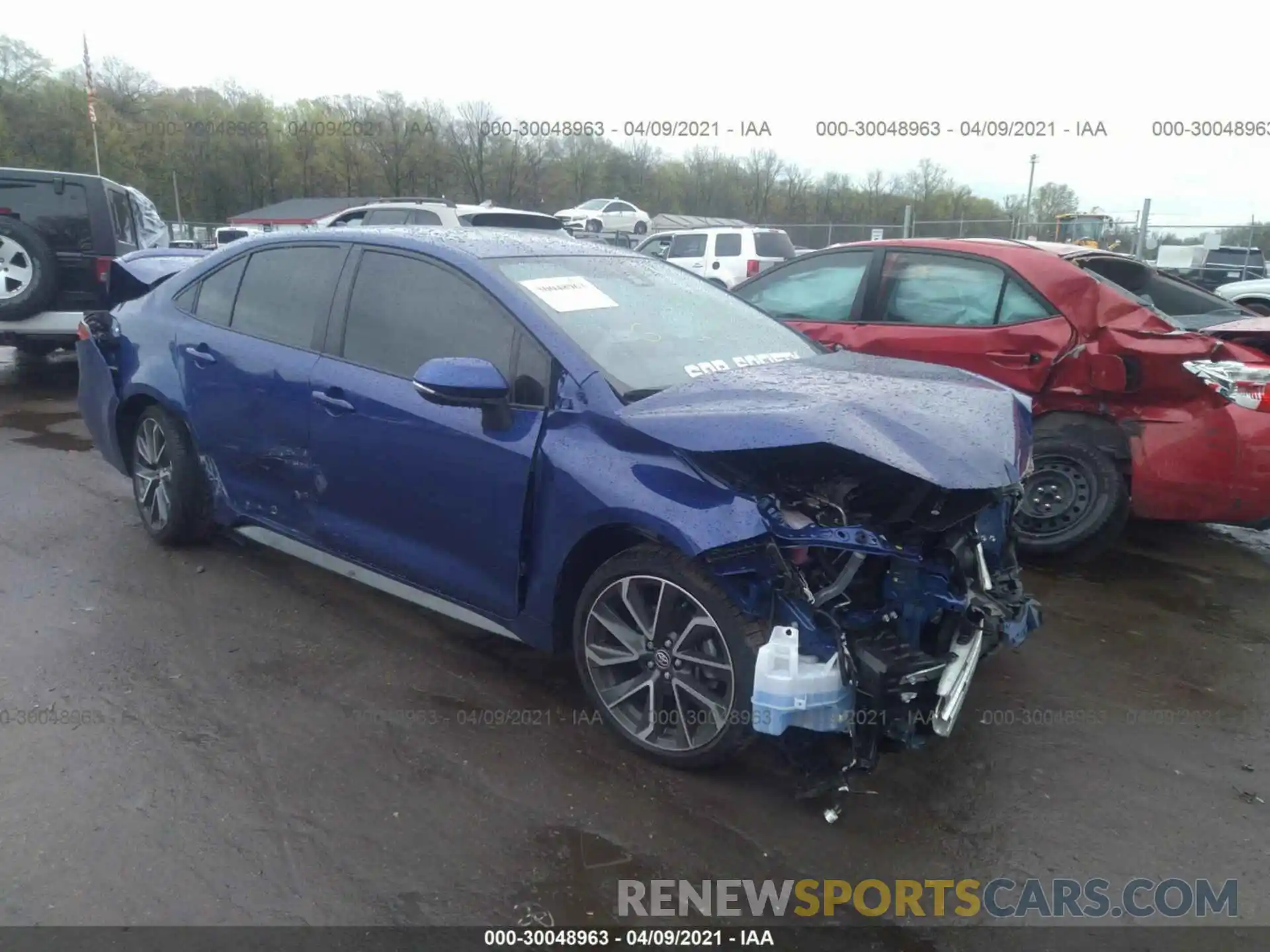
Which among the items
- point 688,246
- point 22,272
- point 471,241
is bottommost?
point 22,272

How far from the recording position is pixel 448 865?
258 cm

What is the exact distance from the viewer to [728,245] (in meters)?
19.1

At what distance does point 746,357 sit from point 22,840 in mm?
2856

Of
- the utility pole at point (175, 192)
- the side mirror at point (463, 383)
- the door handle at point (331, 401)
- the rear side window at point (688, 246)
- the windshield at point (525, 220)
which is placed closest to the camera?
the side mirror at point (463, 383)

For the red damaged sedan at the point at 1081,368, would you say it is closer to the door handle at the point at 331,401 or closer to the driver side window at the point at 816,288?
the driver side window at the point at 816,288

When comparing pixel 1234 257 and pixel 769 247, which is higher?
pixel 769 247

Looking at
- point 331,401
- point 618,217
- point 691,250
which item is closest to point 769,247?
point 691,250

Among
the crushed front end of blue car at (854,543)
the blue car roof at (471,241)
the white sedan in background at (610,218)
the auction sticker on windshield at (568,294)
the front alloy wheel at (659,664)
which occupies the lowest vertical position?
the front alloy wheel at (659,664)

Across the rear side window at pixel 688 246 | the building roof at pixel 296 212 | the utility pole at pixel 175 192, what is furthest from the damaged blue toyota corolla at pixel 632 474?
the utility pole at pixel 175 192

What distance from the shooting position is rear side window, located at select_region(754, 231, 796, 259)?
62.2 ft

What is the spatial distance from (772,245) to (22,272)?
14014mm

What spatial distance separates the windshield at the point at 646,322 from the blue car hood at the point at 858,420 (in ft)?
0.62

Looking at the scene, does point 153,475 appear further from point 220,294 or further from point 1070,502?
point 1070,502

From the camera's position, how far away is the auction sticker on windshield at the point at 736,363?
11.1 ft
